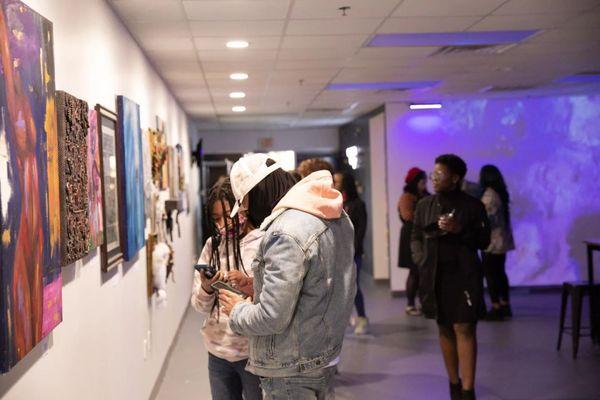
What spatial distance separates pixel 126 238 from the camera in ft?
13.0

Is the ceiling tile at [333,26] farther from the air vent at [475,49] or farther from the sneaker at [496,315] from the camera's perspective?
the sneaker at [496,315]

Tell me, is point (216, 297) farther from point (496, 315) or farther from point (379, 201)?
point (379, 201)

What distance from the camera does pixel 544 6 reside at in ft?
14.8

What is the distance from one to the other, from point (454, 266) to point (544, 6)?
5.58 ft

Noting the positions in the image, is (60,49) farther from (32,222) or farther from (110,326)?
(110,326)

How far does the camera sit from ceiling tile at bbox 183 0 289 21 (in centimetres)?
408

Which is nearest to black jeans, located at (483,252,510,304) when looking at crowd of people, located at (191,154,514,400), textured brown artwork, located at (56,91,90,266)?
crowd of people, located at (191,154,514,400)

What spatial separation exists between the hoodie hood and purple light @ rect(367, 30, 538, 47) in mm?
3456

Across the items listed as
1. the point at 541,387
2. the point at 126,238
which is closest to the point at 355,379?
the point at 541,387

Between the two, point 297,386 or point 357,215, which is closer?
point 297,386

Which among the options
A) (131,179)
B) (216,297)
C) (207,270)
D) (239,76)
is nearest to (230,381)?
(216,297)

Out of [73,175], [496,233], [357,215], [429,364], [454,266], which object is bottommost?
[429,364]

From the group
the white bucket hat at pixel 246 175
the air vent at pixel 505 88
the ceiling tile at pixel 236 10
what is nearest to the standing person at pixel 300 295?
the white bucket hat at pixel 246 175

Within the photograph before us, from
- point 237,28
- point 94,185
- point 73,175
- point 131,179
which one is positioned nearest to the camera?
point 73,175
